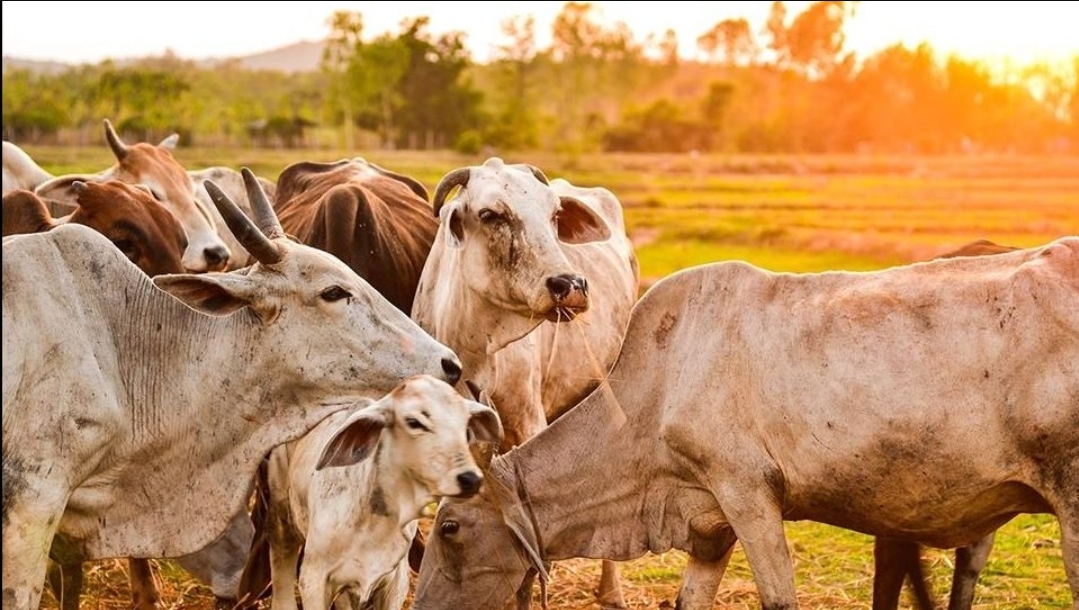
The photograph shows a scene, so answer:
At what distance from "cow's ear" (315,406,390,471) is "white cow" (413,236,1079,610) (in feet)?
2.93

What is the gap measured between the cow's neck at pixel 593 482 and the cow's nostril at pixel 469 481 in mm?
1047

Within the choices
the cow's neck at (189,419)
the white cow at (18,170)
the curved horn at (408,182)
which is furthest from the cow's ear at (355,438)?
the white cow at (18,170)

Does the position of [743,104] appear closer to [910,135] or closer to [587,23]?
[910,135]

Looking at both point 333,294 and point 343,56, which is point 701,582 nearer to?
point 333,294

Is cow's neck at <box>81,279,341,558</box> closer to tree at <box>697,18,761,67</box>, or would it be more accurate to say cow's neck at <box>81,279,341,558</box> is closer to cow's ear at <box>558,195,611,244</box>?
cow's ear at <box>558,195,611,244</box>

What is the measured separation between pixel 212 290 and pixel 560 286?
1.33 m

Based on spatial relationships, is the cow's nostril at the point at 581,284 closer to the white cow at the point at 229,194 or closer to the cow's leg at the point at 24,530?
the cow's leg at the point at 24,530

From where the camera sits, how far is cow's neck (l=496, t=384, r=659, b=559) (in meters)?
5.36

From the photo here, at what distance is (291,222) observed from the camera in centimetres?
732

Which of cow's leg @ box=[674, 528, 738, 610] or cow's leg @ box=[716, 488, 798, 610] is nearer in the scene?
cow's leg @ box=[716, 488, 798, 610]

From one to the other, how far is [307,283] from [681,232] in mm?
24859

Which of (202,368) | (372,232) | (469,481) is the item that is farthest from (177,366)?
(372,232)

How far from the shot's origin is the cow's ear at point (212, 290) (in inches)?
183

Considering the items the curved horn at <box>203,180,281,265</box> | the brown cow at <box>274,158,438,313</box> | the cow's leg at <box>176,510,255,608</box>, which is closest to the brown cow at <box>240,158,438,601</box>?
the brown cow at <box>274,158,438,313</box>
